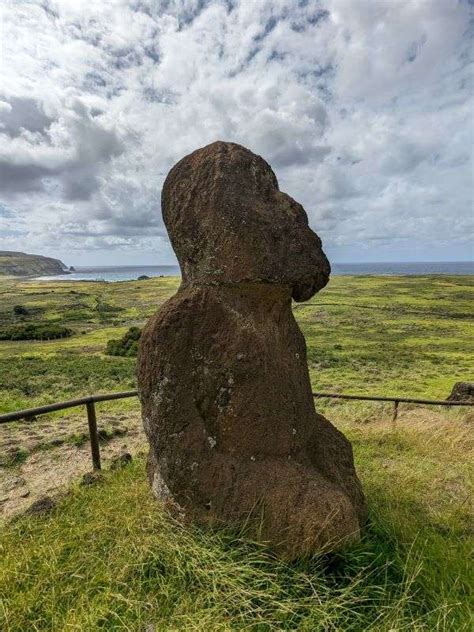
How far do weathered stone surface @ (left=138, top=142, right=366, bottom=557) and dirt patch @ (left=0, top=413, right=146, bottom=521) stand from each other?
2.62 m

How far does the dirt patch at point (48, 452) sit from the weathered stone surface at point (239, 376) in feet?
8.60

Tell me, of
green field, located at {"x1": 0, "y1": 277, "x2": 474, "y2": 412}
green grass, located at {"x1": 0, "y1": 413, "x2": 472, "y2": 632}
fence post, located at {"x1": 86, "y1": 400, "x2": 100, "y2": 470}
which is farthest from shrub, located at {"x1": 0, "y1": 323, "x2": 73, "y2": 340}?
green grass, located at {"x1": 0, "y1": 413, "x2": 472, "y2": 632}

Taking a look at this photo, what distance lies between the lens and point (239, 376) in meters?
4.29

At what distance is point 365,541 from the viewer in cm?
431

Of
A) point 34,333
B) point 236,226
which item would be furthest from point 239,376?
point 34,333

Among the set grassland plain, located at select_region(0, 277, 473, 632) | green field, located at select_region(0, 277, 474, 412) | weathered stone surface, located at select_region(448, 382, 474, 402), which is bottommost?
green field, located at select_region(0, 277, 474, 412)

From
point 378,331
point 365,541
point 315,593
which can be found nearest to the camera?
point 315,593

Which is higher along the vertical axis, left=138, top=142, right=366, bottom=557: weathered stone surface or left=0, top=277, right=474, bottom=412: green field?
left=138, top=142, right=366, bottom=557: weathered stone surface

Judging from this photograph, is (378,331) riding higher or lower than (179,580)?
lower

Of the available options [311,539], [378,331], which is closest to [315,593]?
[311,539]

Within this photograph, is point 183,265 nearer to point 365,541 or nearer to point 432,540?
point 365,541

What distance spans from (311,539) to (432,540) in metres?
1.48

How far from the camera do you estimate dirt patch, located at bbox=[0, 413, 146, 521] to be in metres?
6.32

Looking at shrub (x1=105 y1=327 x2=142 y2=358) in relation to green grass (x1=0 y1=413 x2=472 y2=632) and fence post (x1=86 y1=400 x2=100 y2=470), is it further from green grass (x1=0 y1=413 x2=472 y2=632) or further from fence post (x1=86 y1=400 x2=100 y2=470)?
green grass (x1=0 y1=413 x2=472 y2=632)
